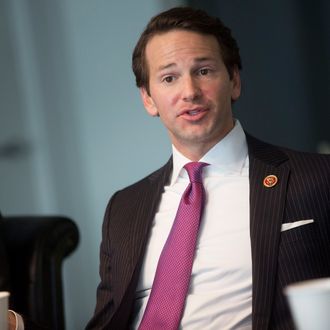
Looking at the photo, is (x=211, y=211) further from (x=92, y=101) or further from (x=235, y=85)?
(x=92, y=101)

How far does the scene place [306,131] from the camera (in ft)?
8.45

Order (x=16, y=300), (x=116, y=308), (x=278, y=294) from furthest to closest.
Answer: (x=16, y=300)
(x=116, y=308)
(x=278, y=294)

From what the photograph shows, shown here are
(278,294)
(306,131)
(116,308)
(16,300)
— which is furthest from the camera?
(306,131)

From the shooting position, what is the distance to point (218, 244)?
5.03ft

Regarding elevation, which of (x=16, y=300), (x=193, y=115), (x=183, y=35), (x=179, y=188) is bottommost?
(x=16, y=300)

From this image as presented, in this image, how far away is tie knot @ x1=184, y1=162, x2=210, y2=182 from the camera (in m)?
1.63

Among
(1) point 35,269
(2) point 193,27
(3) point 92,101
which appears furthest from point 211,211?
(3) point 92,101

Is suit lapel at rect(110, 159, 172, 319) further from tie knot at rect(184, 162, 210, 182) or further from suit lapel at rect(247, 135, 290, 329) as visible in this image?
suit lapel at rect(247, 135, 290, 329)

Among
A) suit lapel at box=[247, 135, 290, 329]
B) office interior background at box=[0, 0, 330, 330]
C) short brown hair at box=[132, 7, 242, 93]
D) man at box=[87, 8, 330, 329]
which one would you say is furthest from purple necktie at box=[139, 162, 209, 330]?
office interior background at box=[0, 0, 330, 330]

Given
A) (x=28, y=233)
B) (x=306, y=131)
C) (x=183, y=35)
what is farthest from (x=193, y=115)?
(x=306, y=131)

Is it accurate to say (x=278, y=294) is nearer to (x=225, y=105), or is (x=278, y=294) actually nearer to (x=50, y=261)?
(x=225, y=105)

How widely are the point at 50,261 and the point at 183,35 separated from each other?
0.77m

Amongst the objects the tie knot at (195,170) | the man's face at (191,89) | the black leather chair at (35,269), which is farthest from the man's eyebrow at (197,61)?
→ the black leather chair at (35,269)

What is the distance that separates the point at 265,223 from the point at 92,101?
1884mm
